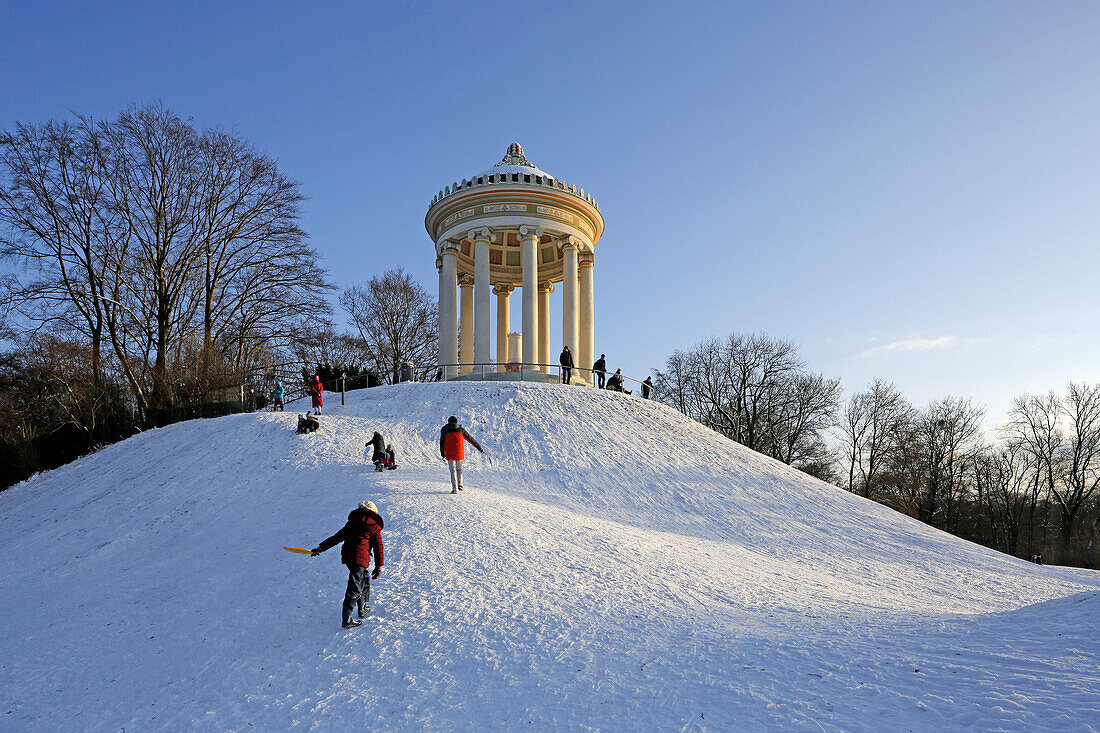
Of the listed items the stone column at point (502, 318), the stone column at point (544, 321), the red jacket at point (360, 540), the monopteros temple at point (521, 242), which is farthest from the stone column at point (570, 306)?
the red jacket at point (360, 540)

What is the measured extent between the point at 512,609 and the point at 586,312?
2250cm

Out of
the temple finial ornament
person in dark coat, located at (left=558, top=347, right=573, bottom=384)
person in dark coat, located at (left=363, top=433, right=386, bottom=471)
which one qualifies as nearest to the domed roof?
the temple finial ornament

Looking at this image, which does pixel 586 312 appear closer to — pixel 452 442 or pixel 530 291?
pixel 530 291

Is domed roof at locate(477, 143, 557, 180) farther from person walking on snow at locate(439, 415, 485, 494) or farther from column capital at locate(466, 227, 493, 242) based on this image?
person walking on snow at locate(439, 415, 485, 494)

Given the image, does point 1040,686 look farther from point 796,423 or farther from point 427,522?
point 796,423

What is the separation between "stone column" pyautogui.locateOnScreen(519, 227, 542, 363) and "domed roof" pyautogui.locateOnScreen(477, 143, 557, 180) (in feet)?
9.54

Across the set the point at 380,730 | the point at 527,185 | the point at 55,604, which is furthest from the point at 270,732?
the point at 527,185

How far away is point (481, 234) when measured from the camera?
26844 millimetres

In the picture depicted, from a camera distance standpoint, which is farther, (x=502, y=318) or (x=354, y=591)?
(x=502, y=318)

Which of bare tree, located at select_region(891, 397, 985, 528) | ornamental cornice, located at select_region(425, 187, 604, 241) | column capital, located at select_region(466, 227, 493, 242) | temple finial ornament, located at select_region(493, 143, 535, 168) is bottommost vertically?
bare tree, located at select_region(891, 397, 985, 528)

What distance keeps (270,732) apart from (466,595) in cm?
275

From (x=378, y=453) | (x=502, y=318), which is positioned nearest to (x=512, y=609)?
(x=378, y=453)

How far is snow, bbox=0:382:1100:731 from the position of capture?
4840 millimetres

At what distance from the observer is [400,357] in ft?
135
